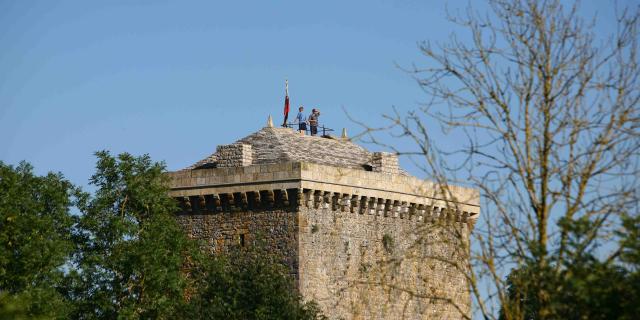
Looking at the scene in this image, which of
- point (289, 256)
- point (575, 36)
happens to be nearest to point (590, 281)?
point (575, 36)

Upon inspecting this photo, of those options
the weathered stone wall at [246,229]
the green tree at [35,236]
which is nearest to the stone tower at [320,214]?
the weathered stone wall at [246,229]

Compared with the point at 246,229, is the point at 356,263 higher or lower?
lower

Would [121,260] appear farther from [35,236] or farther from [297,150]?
[297,150]

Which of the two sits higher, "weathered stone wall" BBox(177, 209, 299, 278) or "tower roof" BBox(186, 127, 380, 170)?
"tower roof" BBox(186, 127, 380, 170)

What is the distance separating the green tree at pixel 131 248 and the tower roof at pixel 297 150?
2.64 m

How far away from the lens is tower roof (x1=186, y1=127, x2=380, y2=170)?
50406mm

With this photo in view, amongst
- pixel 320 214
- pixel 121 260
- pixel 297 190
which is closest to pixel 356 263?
pixel 320 214

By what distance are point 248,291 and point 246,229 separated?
2566 millimetres

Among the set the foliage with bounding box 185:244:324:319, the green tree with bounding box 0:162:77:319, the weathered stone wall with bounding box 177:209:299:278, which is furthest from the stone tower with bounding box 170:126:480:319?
the green tree with bounding box 0:162:77:319

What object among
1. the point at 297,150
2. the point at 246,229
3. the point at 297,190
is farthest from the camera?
the point at 297,150

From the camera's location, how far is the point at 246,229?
1929 inches

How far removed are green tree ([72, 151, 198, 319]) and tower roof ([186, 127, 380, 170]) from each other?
264 centimetres

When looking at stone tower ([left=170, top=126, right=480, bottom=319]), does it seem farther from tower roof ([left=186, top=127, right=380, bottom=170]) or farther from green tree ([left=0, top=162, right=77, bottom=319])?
green tree ([left=0, top=162, right=77, bottom=319])

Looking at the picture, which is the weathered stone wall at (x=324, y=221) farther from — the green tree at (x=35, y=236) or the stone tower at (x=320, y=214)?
the green tree at (x=35, y=236)
